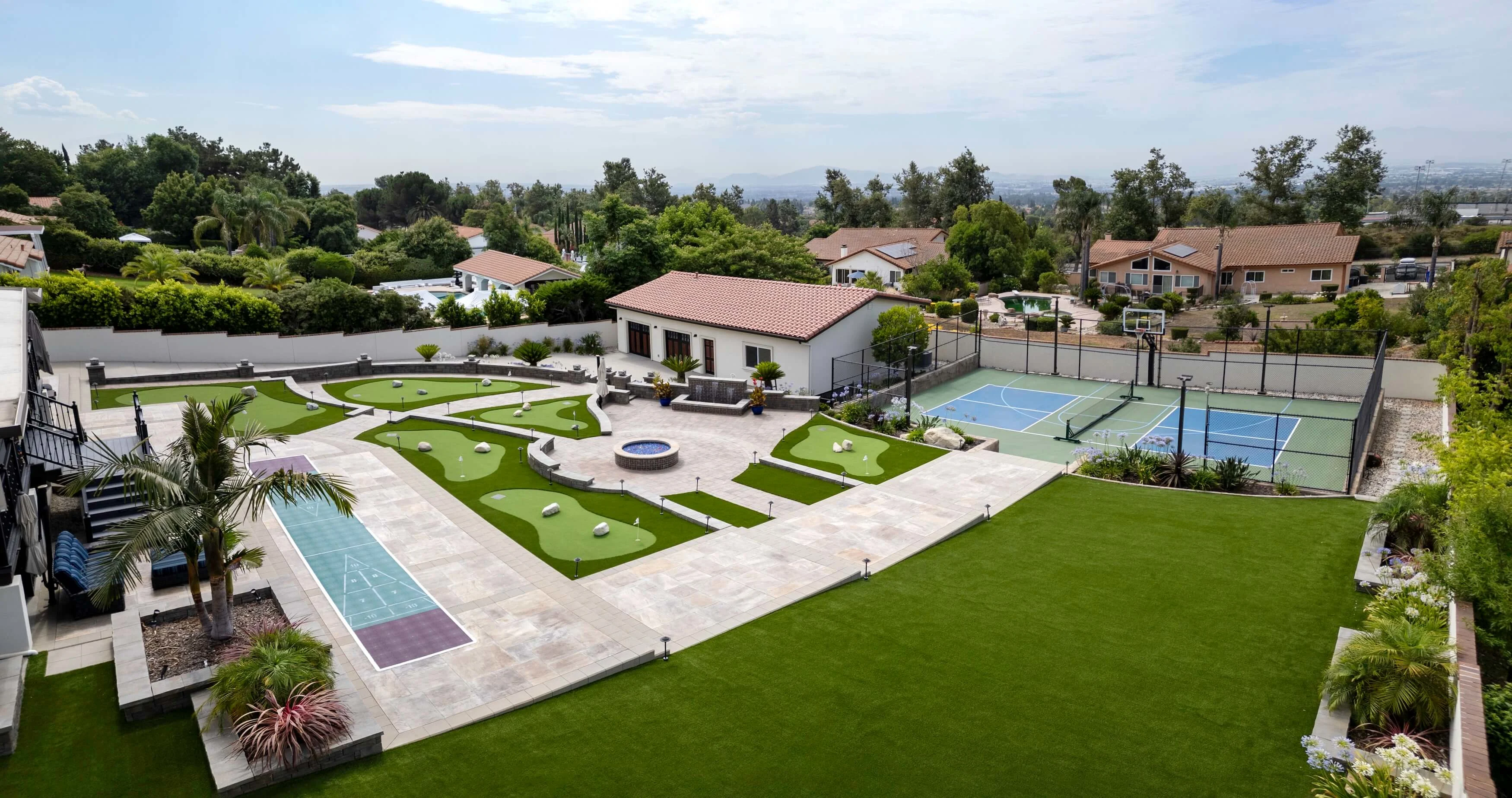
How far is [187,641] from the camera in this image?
40.1 feet

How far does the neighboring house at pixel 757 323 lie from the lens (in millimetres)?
31188

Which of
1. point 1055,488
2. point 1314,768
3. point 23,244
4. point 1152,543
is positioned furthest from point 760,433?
point 23,244

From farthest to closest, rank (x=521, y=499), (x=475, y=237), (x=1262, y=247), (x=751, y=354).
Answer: (x=475, y=237) → (x=1262, y=247) → (x=751, y=354) → (x=521, y=499)

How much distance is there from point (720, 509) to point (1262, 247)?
59.1 m

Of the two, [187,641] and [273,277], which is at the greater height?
[273,277]

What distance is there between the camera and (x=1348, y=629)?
13.1 m

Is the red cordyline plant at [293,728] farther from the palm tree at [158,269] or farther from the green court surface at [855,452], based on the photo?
the palm tree at [158,269]

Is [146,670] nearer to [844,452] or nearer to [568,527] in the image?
[568,527]

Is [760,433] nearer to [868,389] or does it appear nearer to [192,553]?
[868,389]

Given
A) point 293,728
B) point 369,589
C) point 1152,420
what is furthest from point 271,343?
point 1152,420

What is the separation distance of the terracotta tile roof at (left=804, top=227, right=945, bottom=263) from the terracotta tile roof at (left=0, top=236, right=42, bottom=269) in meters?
51.9

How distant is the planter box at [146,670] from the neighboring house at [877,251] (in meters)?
55.7

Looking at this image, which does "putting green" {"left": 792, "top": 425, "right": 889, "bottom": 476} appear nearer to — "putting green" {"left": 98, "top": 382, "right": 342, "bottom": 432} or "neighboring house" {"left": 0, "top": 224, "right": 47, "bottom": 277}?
"putting green" {"left": 98, "top": 382, "right": 342, "bottom": 432}

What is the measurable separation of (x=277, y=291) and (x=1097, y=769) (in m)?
39.9
